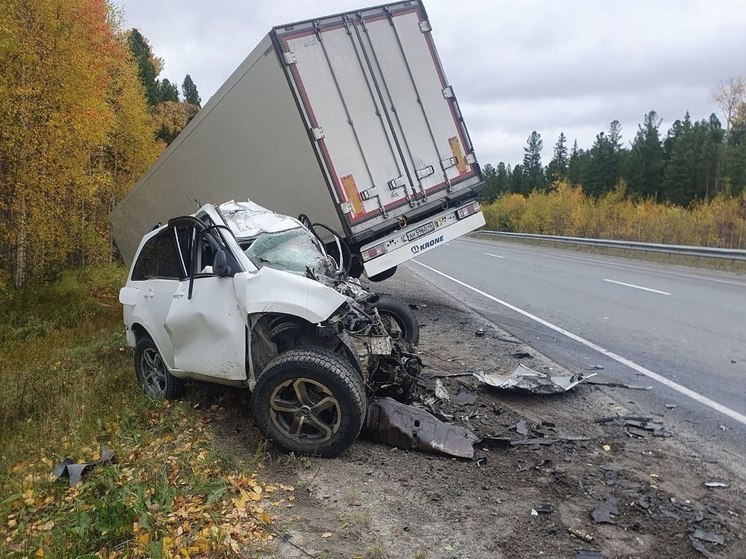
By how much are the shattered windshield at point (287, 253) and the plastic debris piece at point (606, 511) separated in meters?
2.68

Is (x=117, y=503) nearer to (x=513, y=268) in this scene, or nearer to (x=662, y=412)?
(x=662, y=412)

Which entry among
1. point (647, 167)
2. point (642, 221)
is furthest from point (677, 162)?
point (642, 221)

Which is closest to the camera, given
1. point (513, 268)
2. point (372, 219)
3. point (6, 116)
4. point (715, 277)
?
point (372, 219)

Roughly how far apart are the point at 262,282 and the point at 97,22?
1836 cm

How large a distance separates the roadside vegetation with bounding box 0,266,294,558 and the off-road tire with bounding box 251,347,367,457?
1.18ft

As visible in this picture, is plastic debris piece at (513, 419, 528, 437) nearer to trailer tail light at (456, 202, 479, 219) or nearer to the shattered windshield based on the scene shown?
the shattered windshield

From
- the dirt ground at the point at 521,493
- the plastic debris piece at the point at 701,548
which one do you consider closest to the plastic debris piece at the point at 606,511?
the dirt ground at the point at 521,493

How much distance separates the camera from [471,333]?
8336 mm

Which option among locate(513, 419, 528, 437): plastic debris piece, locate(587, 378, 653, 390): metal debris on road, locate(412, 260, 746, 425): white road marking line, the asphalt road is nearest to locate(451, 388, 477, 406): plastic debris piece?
locate(513, 419, 528, 437): plastic debris piece

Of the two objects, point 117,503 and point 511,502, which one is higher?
point 117,503

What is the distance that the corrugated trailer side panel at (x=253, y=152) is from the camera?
7.44 m

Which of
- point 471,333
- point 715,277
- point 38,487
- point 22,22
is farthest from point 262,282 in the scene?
point 715,277

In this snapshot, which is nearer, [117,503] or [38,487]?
[117,503]

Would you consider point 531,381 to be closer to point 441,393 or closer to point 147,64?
point 441,393
